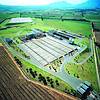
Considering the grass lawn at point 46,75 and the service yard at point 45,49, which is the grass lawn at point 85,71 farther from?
the service yard at point 45,49

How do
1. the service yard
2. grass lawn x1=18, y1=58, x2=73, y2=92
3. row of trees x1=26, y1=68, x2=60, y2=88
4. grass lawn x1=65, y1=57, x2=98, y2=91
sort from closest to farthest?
grass lawn x1=18, y1=58, x2=73, y2=92, row of trees x1=26, y1=68, x2=60, y2=88, grass lawn x1=65, y1=57, x2=98, y2=91, the service yard

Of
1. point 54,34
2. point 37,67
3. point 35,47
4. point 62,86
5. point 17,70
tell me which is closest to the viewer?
point 62,86

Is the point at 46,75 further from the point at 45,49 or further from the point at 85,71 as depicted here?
the point at 45,49

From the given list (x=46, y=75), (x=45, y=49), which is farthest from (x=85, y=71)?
(x=45, y=49)

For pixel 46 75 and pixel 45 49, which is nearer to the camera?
pixel 46 75

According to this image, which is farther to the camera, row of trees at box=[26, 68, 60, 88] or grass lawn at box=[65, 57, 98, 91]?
grass lawn at box=[65, 57, 98, 91]

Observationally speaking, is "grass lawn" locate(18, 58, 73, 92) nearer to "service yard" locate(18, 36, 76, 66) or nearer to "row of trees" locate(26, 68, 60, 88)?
"row of trees" locate(26, 68, 60, 88)

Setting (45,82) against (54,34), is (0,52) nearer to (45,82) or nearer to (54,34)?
(45,82)

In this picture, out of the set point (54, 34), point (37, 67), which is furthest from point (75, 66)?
point (54, 34)

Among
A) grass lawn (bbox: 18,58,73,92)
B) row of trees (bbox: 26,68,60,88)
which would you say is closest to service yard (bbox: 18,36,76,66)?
grass lawn (bbox: 18,58,73,92)

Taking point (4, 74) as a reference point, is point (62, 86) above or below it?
below

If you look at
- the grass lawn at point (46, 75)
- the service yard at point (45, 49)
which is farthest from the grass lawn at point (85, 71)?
the service yard at point (45, 49)
